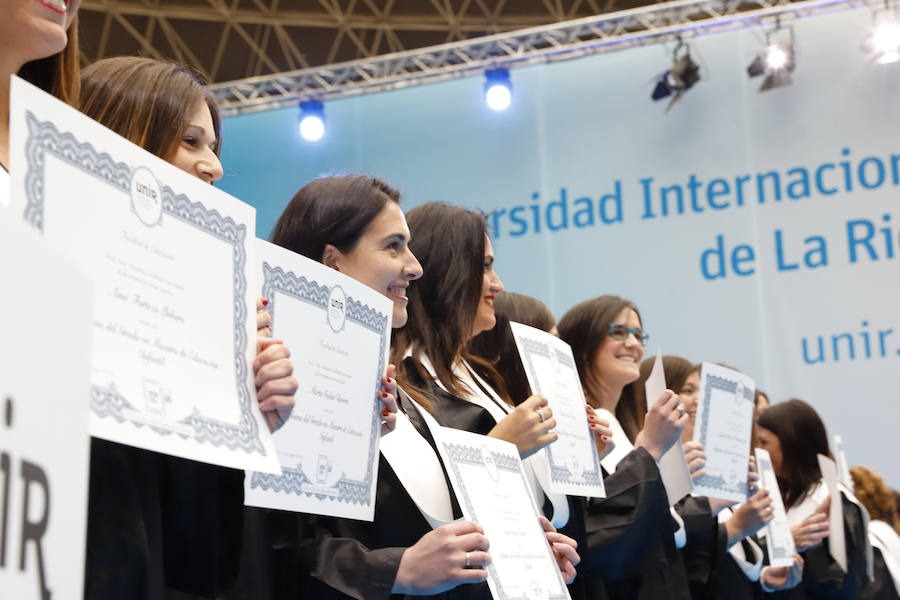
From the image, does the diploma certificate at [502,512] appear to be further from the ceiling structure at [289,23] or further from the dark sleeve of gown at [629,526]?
the ceiling structure at [289,23]

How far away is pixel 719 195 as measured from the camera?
838 centimetres

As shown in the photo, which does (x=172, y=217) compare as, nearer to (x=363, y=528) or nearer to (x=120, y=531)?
(x=120, y=531)

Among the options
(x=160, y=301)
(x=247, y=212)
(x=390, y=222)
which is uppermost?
(x=390, y=222)

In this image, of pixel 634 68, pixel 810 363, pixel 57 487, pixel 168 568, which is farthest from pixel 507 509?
pixel 634 68

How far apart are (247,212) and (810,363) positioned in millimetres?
7044

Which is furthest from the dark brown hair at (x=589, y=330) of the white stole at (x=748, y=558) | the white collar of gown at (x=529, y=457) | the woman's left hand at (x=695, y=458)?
the white collar of gown at (x=529, y=457)

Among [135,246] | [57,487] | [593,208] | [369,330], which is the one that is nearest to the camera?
[57,487]

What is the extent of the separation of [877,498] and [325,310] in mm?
5727

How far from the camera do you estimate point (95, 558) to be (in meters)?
1.34

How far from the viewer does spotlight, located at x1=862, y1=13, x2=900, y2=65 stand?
786cm

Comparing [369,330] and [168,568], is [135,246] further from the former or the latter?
[369,330]

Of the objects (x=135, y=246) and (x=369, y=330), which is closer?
(x=135, y=246)

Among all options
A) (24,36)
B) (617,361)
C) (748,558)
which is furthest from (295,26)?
(24,36)

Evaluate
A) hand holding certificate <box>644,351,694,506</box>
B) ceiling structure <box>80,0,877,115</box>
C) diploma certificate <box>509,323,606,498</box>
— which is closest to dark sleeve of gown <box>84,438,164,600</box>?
diploma certificate <box>509,323,606,498</box>
